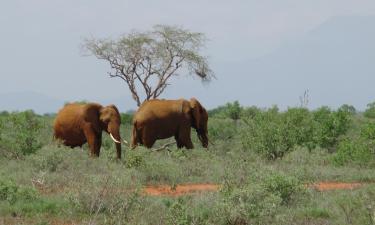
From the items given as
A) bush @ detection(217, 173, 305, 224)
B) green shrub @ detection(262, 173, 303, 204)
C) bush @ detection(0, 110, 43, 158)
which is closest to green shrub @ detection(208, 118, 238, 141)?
bush @ detection(0, 110, 43, 158)

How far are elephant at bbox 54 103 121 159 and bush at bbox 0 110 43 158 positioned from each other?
0.81 m

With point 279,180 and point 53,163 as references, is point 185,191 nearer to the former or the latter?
point 279,180

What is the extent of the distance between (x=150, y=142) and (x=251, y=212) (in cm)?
1205

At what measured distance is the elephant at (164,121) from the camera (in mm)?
20938

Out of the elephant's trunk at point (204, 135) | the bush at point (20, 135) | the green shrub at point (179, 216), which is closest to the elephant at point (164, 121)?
the elephant's trunk at point (204, 135)

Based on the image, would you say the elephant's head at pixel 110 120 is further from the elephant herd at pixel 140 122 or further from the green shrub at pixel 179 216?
the green shrub at pixel 179 216

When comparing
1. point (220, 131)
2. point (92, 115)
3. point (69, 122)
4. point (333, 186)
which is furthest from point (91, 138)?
point (220, 131)

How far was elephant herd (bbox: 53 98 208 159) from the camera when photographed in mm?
18859

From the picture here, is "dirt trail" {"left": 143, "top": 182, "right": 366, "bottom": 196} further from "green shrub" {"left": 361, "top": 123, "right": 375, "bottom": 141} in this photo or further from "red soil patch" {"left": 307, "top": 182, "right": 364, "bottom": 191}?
"green shrub" {"left": 361, "top": 123, "right": 375, "bottom": 141}

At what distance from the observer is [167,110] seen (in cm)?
2108

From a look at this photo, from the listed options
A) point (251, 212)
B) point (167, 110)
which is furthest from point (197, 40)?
point (251, 212)

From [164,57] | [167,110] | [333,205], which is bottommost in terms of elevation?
[333,205]

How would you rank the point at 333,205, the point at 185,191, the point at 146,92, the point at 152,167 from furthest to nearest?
1. the point at 146,92
2. the point at 152,167
3. the point at 185,191
4. the point at 333,205

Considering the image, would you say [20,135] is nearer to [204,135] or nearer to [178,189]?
[204,135]
